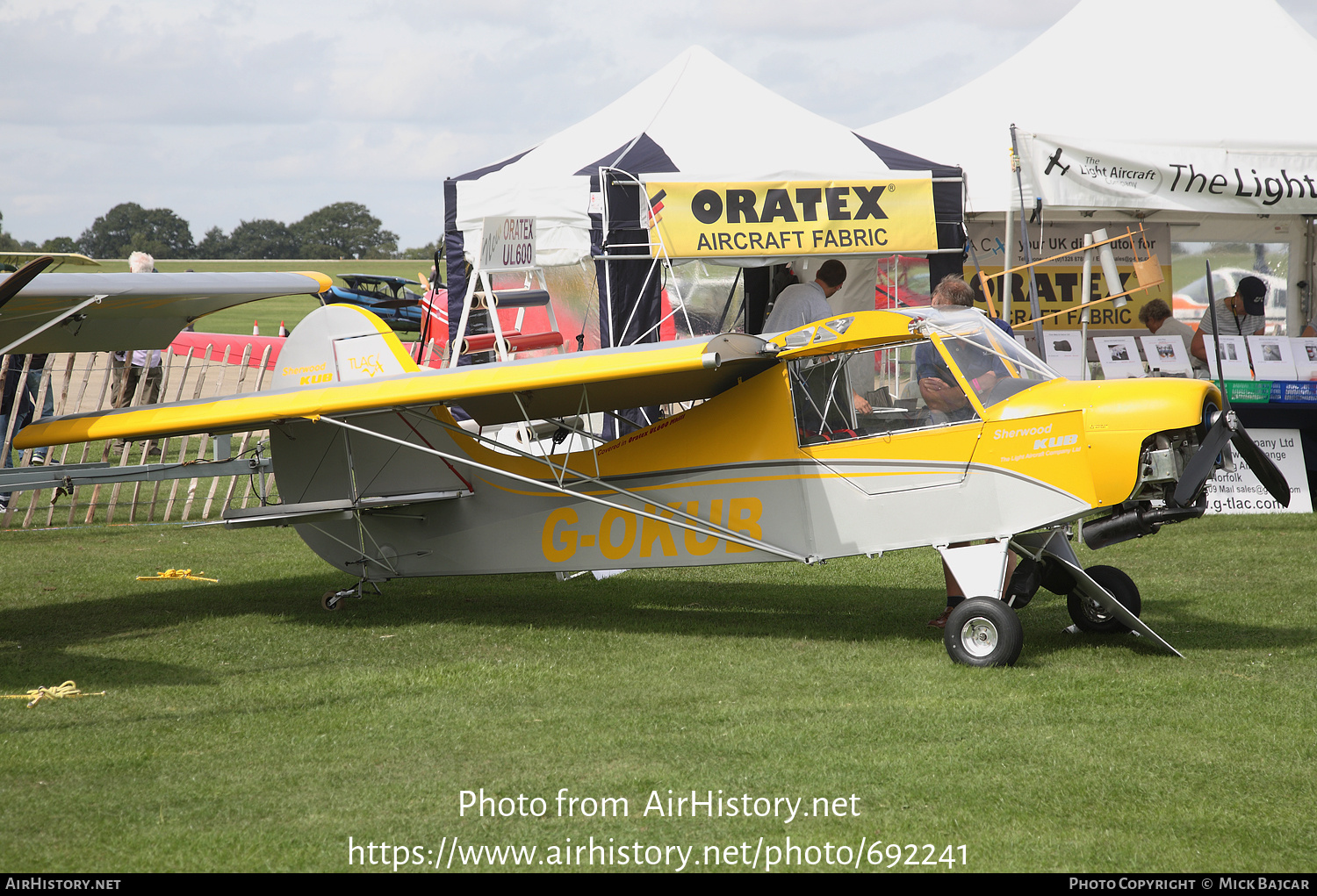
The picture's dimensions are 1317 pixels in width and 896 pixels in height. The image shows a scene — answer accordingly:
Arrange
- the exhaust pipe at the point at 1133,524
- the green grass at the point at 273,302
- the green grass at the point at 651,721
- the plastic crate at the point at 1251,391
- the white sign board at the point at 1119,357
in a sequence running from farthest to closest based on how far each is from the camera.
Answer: the green grass at the point at 273,302, the white sign board at the point at 1119,357, the plastic crate at the point at 1251,391, the exhaust pipe at the point at 1133,524, the green grass at the point at 651,721

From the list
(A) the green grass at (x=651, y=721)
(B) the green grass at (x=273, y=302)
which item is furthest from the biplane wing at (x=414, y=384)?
(B) the green grass at (x=273, y=302)

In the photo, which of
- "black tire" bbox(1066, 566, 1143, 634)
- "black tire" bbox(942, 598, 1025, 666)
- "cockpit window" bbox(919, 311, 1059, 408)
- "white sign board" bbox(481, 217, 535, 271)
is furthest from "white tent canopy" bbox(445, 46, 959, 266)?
"black tire" bbox(942, 598, 1025, 666)

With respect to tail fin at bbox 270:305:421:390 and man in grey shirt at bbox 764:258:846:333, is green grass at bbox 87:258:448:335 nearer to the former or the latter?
tail fin at bbox 270:305:421:390

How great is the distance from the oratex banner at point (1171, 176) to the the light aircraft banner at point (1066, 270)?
2.15 meters

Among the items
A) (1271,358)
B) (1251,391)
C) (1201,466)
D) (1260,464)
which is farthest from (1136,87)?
(1201,466)

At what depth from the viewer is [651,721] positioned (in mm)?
5426

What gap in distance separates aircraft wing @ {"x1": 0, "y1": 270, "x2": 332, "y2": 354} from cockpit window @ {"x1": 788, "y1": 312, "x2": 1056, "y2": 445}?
474 centimetres

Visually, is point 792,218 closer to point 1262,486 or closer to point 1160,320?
point 1160,320

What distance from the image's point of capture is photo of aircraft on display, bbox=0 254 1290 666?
607 centimetres

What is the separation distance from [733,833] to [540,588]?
5243mm

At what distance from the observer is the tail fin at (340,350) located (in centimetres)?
823

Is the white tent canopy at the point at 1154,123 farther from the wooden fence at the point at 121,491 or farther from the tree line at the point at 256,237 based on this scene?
the tree line at the point at 256,237

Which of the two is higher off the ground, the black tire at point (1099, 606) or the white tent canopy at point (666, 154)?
the white tent canopy at point (666, 154)
